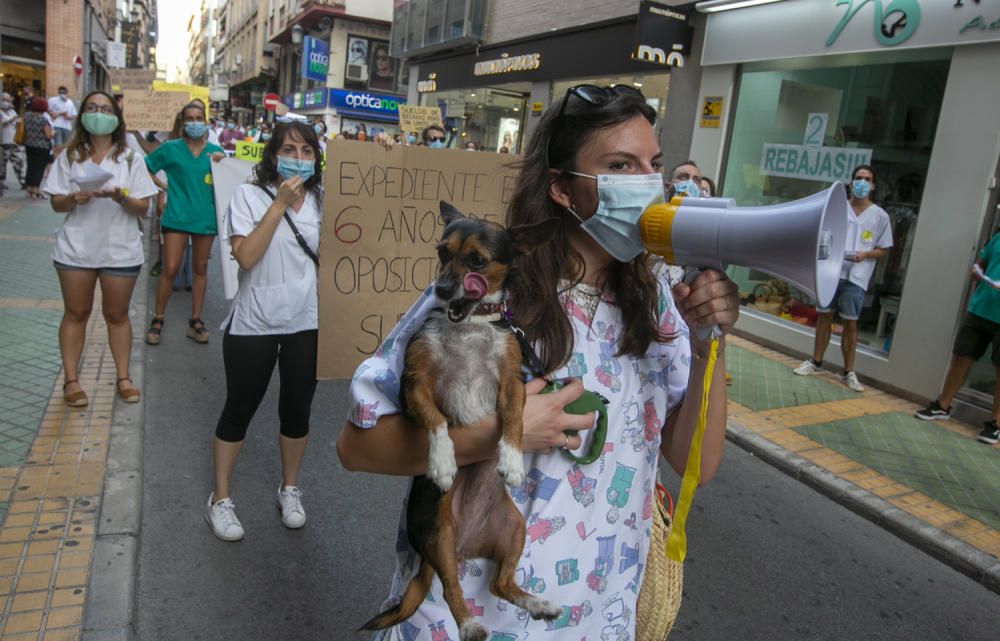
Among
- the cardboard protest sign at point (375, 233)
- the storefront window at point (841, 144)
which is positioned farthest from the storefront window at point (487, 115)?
the cardboard protest sign at point (375, 233)

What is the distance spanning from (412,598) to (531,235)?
2.64ft

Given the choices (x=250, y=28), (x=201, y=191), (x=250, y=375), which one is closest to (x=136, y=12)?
(x=250, y=28)

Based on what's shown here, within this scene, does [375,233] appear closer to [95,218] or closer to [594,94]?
[594,94]

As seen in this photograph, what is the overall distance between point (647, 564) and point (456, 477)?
54 centimetres

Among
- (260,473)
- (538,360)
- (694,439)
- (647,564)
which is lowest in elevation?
(260,473)

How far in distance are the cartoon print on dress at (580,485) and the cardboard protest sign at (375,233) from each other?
1.89m

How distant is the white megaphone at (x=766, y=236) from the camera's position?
1.30m

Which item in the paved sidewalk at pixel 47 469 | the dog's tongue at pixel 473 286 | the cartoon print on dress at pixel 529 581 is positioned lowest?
the paved sidewalk at pixel 47 469

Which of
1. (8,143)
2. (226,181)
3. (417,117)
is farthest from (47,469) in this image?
(8,143)

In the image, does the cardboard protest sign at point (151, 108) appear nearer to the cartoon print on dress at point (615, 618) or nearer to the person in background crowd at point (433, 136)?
the person in background crowd at point (433, 136)

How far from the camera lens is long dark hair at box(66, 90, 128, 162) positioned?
5.04m

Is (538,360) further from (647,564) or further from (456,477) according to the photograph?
(647,564)

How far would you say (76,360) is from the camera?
5.30 meters

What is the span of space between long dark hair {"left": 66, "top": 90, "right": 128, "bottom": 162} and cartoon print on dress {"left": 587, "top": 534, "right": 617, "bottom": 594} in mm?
4963
